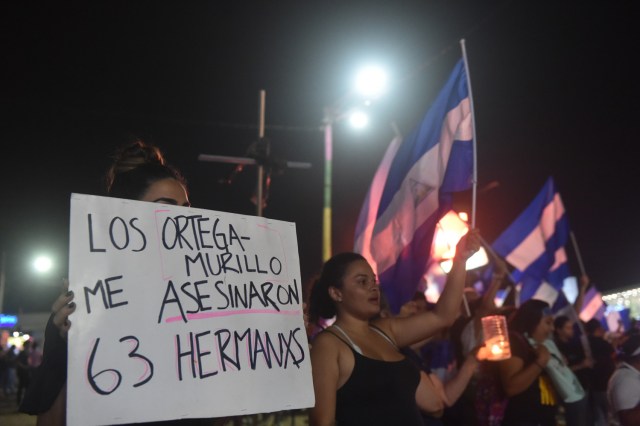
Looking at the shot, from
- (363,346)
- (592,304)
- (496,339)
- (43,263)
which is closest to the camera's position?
(363,346)

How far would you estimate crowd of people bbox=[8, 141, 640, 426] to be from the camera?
2412mm

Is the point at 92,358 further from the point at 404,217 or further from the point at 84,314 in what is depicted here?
the point at 404,217

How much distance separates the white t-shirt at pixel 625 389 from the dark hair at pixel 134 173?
13.7ft

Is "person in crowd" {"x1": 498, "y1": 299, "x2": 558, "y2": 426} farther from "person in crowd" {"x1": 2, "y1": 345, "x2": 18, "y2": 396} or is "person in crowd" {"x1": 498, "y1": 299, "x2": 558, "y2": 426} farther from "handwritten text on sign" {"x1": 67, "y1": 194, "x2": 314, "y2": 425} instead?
"person in crowd" {"x1": 2, "y1": 345, "x2": 18, "y2": 396}

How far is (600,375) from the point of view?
8461 mm

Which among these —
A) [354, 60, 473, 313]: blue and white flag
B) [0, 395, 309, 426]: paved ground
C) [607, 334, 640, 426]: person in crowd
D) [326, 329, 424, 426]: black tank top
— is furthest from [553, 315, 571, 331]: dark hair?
[326, 329, 424, 426]: black tank top

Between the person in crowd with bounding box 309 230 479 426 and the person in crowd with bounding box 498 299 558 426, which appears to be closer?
the person in crowd with bounding box 309 230 479 426

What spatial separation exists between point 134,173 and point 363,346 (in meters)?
1.61

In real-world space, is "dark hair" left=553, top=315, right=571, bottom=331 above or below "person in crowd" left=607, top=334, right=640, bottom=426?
above

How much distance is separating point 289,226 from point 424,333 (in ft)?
4.84

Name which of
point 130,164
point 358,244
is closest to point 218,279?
point 130,164

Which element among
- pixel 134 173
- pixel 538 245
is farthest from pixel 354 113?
pixel 134 173

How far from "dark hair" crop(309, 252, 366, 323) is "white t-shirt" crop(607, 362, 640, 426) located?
275 centimetres

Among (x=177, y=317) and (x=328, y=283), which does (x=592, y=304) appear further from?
(x=177, y=317)
